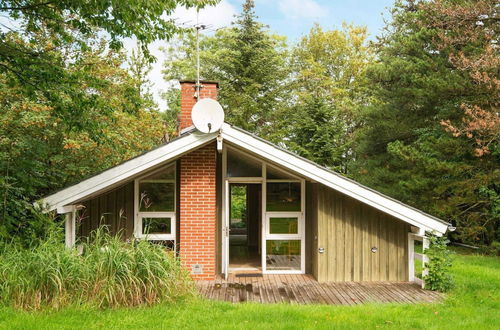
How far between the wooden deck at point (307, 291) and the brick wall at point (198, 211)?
48 centimetres

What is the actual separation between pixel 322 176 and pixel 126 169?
3746mm

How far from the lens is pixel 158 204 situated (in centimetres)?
839

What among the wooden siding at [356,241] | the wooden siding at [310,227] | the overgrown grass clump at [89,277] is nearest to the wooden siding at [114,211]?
the overgrown grass clump at [89,277]

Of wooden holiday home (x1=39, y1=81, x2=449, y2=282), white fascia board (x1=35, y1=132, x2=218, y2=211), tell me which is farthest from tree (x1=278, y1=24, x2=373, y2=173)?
white fascia board (x1=35, y1=132, x2=218, y2=211)

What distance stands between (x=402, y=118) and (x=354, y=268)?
1000 centimetres

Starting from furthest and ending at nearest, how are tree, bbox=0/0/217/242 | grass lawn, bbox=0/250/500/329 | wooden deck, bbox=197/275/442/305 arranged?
tree, bbox=0/0/217/242, wooden deck, bbox=197/275/442/305, grass lawn, bbox=0/250/500/329

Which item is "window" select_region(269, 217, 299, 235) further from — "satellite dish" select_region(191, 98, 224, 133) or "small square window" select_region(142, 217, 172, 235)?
"satellite dish" select_region(191, 98, 224, 133)

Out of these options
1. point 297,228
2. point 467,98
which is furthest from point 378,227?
point 467,98

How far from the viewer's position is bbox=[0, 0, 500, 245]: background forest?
721 centimetres

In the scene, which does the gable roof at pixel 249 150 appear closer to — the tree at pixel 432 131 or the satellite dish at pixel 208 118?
the satellite dish at pixel 208 118

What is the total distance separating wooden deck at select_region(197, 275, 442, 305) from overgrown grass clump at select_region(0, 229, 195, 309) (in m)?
1.20

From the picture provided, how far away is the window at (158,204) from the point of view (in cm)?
831

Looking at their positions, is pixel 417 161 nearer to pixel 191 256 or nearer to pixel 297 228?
pixel 297 228

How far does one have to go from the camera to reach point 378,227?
791 cm
